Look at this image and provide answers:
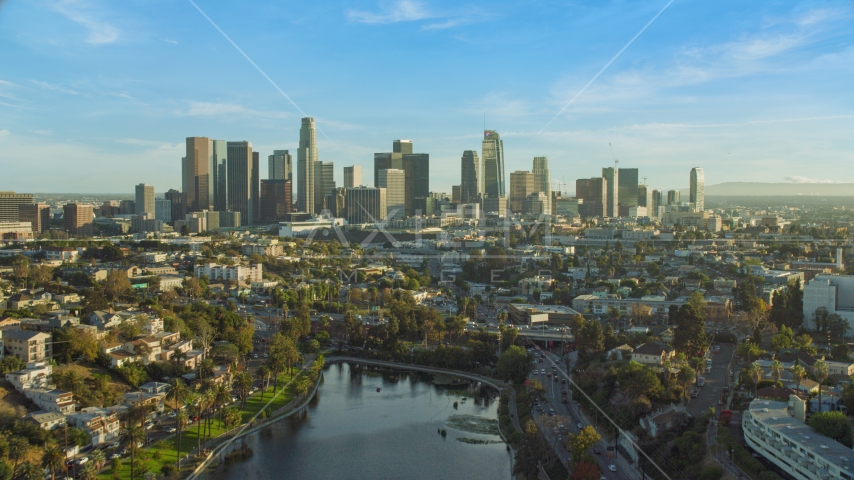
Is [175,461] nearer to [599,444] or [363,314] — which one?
[599,444]

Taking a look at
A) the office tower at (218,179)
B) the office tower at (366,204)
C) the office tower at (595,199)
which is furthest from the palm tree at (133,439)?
A: the office tower at (595,199)

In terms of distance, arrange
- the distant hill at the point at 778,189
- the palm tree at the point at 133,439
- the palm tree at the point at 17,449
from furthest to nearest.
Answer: the distant hill at the point at 778,189 → the palm tree at the point at 133,439 → the palm tree at the point at 17,449

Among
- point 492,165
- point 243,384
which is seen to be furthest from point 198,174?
point 243,384

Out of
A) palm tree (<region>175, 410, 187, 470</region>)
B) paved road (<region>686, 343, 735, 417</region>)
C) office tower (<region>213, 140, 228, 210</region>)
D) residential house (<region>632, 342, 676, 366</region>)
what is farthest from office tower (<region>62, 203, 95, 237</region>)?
paved road (<region>686, 343, 735, 417</region>)

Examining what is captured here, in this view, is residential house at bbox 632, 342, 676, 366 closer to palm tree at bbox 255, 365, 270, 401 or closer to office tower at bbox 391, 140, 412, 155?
palm tree at bbox 255, 365, 270, 401

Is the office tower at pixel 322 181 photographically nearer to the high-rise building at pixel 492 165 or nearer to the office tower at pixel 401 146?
the office tower at pixel 401 146
